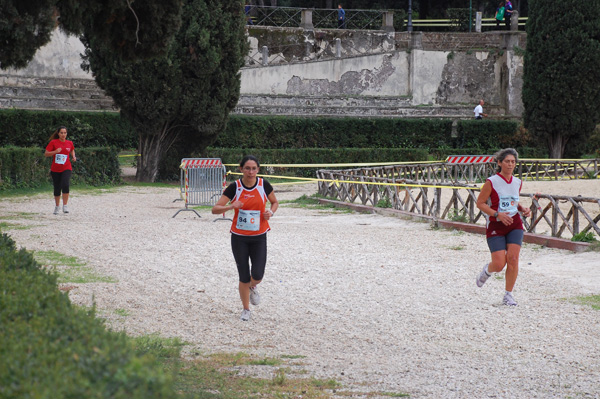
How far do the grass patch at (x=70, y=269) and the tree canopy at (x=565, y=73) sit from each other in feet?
83.0

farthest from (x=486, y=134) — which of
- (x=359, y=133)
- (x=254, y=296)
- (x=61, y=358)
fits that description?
(x=61, y=358)

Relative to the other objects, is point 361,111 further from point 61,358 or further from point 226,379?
point 61,358

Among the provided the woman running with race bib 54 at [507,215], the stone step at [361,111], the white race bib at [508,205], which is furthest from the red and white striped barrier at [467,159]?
the white race bib at [508,205]

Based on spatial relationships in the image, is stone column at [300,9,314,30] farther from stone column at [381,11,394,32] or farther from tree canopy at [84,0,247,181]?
tree canopy at [84,0,247,181]

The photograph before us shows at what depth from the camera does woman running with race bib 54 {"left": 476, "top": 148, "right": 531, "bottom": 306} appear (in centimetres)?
882

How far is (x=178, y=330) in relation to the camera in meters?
7.66

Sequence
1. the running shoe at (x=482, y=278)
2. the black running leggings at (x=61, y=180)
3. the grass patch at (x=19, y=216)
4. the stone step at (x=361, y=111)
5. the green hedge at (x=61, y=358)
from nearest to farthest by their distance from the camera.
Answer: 1. the green hedge at (x=61, y=358)
2. the running shoe at (x=482, y=278)
3. the grass patch at (x=19, y=216)
4. the black running leggings at (x=61, y=180)
5. the stone step at (x=361, y=111)

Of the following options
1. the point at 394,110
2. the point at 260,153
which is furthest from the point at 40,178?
the point at 394,110

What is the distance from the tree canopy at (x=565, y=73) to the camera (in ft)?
105

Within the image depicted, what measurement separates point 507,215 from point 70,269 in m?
5.71

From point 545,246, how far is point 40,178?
1522cm

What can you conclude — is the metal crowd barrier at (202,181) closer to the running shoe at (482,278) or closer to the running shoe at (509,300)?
the running shoe at (482,278)

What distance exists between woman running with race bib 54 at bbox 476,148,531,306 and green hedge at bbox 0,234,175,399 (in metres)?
5.54

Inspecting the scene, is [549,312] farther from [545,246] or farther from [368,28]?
[368,28]
